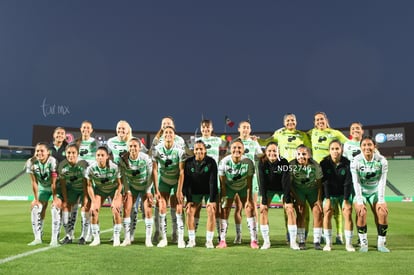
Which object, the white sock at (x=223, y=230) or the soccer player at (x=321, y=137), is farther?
the soccer player at (x=321, y=137)

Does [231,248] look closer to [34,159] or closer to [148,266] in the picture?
[148,266]

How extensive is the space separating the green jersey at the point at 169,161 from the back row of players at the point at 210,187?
20 mm

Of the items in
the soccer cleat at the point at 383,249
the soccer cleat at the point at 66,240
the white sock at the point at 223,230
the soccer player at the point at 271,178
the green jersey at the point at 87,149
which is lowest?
the soccer cleat at the point at 383,249

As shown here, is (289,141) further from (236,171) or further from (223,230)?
(223,230)

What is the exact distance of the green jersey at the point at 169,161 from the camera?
25.5 ft

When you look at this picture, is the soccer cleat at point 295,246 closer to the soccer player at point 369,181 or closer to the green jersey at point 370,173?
the soccer player at point 369,181

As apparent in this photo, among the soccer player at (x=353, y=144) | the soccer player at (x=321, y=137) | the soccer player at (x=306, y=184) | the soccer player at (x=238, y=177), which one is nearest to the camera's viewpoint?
the soccer player at (x=306, y=184)

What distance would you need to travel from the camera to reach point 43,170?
25.3 feet

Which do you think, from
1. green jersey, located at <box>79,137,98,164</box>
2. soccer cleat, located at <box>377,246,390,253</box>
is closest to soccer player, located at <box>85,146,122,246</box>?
green jersey, located at <box>79,137,98,164</box>

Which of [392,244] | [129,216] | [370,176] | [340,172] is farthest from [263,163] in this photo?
[392,244]

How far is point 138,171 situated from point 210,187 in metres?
1.47

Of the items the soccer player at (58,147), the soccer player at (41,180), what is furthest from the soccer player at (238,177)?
the soccer player at (58,147)

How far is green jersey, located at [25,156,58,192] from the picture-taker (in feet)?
25.3

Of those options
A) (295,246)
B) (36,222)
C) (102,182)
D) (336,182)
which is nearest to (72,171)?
(102,182)
